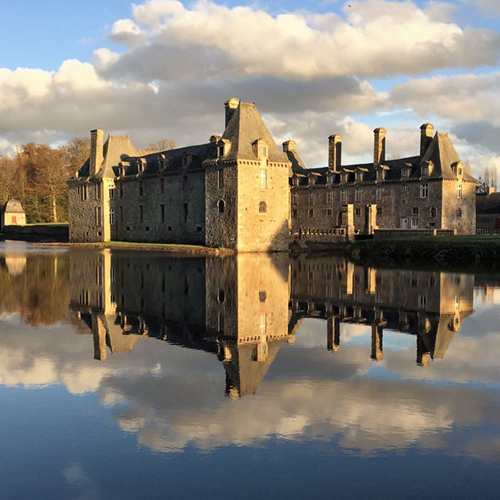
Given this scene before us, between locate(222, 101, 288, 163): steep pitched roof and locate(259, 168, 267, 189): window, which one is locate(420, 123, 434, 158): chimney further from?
locate(259, 168, 267, 189): window

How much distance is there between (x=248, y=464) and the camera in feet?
20.0

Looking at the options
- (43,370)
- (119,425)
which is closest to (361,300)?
(43,370)

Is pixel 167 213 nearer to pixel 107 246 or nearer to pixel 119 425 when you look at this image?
pixel 107 246

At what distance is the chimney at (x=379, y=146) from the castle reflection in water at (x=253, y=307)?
1198 inches

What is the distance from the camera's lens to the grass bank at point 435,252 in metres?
32.6

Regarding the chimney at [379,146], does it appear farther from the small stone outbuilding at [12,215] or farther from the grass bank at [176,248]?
the small stone outbuilding at [12,215]

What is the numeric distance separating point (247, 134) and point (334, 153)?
60.4 ft

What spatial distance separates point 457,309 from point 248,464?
12.1 metres

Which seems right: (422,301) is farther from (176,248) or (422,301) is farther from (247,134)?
(176,248)

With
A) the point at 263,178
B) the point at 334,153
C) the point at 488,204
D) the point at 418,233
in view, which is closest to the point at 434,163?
the point at 334,153

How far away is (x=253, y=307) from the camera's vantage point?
640 inches

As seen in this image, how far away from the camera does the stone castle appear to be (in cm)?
4378

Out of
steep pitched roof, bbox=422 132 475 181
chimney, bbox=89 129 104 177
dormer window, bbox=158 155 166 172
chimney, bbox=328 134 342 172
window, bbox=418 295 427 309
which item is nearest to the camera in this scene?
window, bbox=418 295 427 309

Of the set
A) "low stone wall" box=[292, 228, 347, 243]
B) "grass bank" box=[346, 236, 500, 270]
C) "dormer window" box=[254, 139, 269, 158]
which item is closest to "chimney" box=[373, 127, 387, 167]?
"low stone wall" box=[292, 228, 347, 243]
